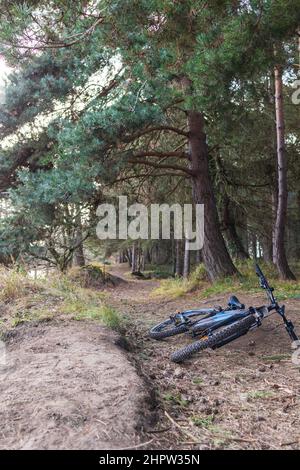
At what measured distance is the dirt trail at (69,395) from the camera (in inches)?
93.7

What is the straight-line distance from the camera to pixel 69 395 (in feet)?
9.77

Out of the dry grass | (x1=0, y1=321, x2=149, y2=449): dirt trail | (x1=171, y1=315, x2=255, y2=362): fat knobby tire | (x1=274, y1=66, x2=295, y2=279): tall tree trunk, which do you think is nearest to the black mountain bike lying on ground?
(x1=171, y1=315, x2=255, y2=362): fat knobby tire

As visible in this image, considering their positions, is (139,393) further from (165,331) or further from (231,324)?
(165,331)

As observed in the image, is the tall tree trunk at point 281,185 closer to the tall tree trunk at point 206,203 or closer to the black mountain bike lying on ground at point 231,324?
the tall tree trunk at point 206,203

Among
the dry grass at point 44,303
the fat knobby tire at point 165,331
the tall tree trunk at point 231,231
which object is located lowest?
the fat knobby tire at point 165,331

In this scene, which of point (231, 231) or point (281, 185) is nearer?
point (281, 185)

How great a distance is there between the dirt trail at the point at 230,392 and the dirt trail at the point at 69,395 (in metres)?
0.26

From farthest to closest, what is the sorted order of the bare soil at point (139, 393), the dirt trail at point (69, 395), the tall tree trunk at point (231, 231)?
the tall tree trunk at point (231, 231) → the bare soil at point (139, 393) → the dirt trail at point (69, 395)

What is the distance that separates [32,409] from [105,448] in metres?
0.78

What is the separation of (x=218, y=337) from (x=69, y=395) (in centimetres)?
197

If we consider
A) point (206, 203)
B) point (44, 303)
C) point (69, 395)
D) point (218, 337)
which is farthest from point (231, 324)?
point (206, 203)

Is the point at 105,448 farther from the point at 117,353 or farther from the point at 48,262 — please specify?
the point at 48,262

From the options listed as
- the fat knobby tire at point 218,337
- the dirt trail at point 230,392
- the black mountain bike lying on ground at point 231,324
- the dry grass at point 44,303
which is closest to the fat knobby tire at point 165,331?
the dirt trail at point 230,392

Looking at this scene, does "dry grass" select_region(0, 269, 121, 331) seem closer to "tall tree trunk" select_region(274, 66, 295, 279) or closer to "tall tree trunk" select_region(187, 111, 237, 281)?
"tall tree trunk" select_region(187, 111, 237, 281)
